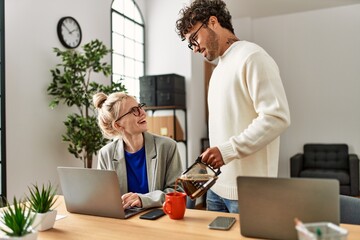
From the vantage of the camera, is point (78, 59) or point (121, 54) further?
point (121, 54)

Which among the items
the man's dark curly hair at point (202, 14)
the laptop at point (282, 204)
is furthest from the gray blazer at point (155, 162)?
the laptop at point (282, 204)

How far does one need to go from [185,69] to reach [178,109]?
0.55 metres

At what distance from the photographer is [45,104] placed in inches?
129

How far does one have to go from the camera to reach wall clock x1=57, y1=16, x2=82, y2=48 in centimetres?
345

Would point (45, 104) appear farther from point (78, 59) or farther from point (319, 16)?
point (319, 16)

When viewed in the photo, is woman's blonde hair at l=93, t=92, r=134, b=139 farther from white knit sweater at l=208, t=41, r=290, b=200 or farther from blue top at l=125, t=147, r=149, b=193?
white knit sweater at l=208, t=41, r=290, b=200

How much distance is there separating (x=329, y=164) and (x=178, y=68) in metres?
2.72

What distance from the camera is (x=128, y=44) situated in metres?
4.70

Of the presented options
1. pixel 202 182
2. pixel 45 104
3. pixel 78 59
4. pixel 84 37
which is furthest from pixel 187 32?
pixel 84 37

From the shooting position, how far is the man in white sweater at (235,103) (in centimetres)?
130

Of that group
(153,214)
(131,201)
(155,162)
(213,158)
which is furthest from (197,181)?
(155,162)

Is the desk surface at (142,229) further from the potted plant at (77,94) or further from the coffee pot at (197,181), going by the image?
the potted plant at (77,94)

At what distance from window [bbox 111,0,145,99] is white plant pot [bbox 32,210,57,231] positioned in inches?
122

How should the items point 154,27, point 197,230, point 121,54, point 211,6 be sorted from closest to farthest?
point 197,230
point 211,6
point 121,54
point 154,27
